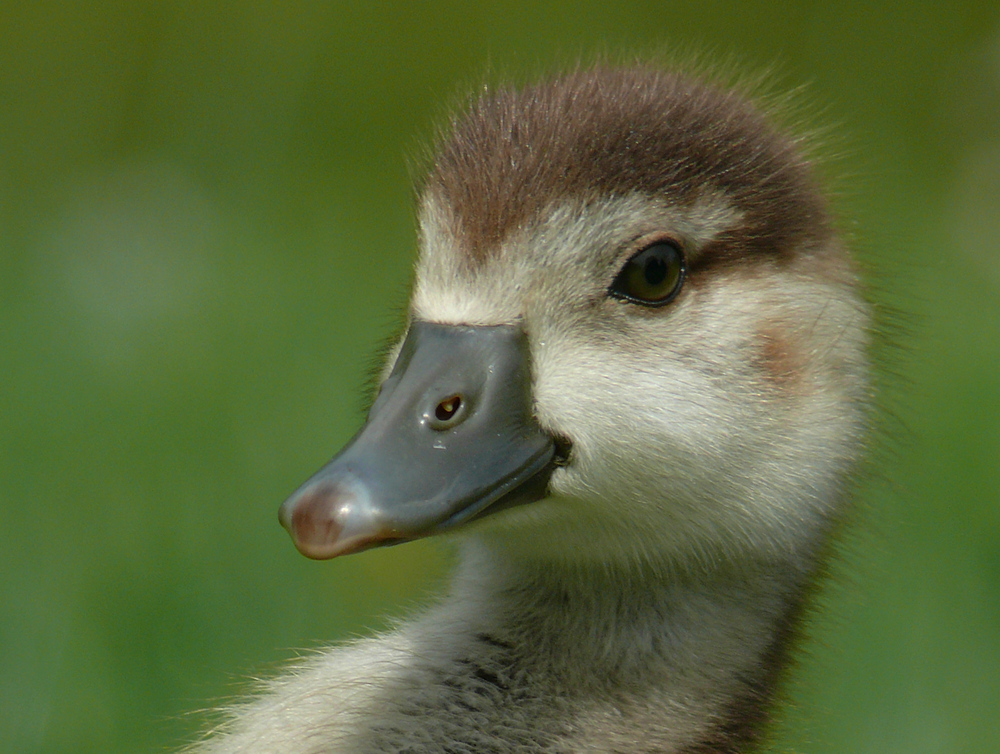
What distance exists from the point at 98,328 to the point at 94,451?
1.90ft

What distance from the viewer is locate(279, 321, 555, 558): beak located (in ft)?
4.54

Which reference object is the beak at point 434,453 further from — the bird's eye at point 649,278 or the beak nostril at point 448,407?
the bird's eye at point 649,278

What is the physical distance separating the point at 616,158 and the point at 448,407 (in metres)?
0.39

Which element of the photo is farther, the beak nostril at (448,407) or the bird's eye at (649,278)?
the bird's eye at (649,278)

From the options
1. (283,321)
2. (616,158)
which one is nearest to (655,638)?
(616,158)

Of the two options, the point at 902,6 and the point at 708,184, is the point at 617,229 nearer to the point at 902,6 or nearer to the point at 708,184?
the point at 708,184

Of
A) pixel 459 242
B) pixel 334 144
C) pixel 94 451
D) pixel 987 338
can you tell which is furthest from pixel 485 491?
pixel 334 144

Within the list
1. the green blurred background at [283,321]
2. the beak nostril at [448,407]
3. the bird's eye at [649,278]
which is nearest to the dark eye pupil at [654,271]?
the bird's eye at [649,278]

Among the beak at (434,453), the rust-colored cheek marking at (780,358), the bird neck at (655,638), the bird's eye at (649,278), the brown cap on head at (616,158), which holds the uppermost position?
the brown cap on head at (616,158)

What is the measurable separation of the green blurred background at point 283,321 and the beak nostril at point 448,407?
612mm

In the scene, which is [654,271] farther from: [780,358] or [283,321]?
[283,321]

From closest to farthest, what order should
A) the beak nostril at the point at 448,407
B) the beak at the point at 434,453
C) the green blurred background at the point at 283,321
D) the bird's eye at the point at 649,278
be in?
the beak at the point at 434,453 < the beak nostril at the point at 448,407 < the bird's eye at the point at 649,278 < the green blurred background at the point at 283,321

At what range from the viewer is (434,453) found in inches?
57.7

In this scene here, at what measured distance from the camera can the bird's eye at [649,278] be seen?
1.66 m
